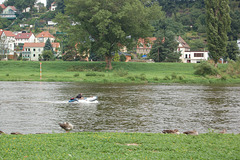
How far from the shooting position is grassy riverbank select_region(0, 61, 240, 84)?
5175 centimetres

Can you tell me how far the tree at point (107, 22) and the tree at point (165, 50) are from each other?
800 inches

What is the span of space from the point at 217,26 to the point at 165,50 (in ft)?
91.2

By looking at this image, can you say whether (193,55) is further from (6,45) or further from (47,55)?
(6,45)

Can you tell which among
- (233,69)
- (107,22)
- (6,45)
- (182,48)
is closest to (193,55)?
(182,48)

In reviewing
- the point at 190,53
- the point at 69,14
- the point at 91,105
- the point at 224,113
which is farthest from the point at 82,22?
the point at 190,53

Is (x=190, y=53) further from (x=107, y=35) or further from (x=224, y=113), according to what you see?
(x=224, y=113)

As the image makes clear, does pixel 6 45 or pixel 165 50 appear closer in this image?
pixel 165 50

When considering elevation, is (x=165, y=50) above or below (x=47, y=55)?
above

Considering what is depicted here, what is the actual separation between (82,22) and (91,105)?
41.7 m

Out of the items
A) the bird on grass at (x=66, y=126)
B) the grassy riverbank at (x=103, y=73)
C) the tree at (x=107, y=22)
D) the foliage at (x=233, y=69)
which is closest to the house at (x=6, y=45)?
the grassy riverbank at (x=103, y=73)

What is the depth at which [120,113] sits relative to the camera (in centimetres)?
2395

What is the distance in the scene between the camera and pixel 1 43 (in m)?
106

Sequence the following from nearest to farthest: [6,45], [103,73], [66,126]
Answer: [66,126] < [103,73] < [6,45]

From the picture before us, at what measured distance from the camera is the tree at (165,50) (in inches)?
3462
